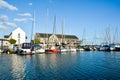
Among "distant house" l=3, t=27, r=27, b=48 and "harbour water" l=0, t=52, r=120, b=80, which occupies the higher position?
"distant house" l=3, t=27, r=27, b=48

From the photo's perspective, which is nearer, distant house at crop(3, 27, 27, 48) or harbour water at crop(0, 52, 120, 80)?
harbour water at crop(0, 52, 120, 80)

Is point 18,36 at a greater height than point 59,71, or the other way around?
point 18,36

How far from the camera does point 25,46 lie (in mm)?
99812

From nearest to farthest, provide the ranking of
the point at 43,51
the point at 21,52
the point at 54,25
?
the point at 21,52 → the point at 43,51 → the point at 54,25

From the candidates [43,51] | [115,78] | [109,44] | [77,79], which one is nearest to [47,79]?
[77,79]

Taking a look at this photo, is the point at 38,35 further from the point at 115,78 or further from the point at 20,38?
the point at 115,78

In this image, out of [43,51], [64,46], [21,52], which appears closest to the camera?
[21,52]

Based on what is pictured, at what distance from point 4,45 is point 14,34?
11125mm

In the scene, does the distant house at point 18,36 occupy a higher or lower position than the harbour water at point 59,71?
higher

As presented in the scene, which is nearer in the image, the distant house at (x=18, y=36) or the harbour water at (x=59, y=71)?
the harbour water at (x=59, y=71)

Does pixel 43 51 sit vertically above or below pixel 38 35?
below

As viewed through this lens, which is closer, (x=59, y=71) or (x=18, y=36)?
(x=59, y=71)

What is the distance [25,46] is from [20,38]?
56412mm

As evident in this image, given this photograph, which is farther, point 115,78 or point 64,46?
point 64,46
